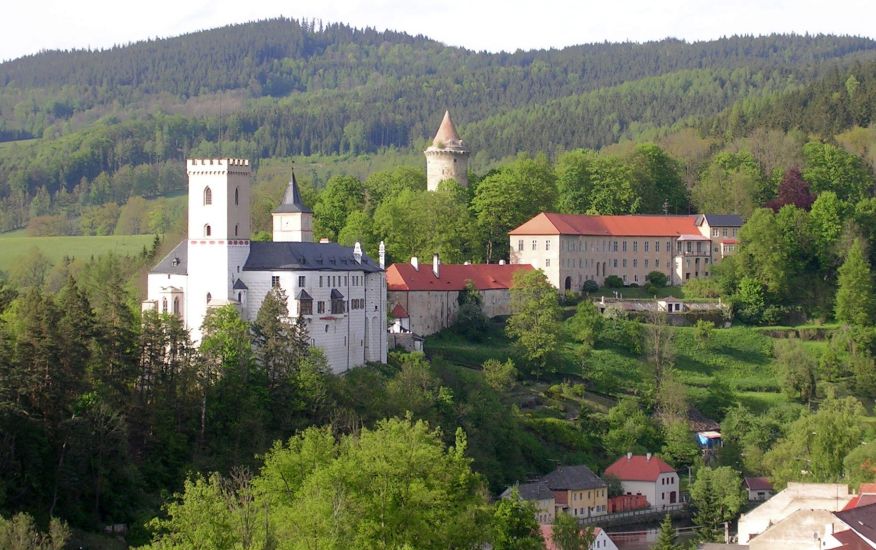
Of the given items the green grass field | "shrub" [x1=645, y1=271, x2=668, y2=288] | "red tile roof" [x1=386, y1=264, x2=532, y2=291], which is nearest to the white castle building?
"red tile roof" [x1=386, y1=264, x2=532, y2=291]

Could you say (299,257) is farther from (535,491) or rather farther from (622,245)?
(622,245)

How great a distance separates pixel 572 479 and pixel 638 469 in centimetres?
446

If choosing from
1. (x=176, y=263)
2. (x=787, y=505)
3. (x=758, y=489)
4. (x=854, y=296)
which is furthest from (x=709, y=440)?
(x=176, y=263)

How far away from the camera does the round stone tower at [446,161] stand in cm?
10375

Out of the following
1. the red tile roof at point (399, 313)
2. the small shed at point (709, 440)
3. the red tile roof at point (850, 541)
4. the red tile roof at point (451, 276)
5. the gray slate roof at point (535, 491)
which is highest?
the red tile roof at point (451, 276)

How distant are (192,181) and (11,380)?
17293mm

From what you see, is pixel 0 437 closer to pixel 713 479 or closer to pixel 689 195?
pixel 713 479

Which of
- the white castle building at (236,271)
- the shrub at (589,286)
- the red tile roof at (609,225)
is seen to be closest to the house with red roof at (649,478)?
the white castle building at (236,271)

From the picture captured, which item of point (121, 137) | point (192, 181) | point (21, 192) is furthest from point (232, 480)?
point (121, 137)

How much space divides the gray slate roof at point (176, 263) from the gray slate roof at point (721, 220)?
41.0 metres

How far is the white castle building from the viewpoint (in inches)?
2719

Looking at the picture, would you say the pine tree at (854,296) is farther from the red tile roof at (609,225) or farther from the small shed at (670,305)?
→ the red tile roof at (609,225)

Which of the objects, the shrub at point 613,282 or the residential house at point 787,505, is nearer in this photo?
the residential house at point 787,505

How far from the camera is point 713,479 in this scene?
71188 millimetres
